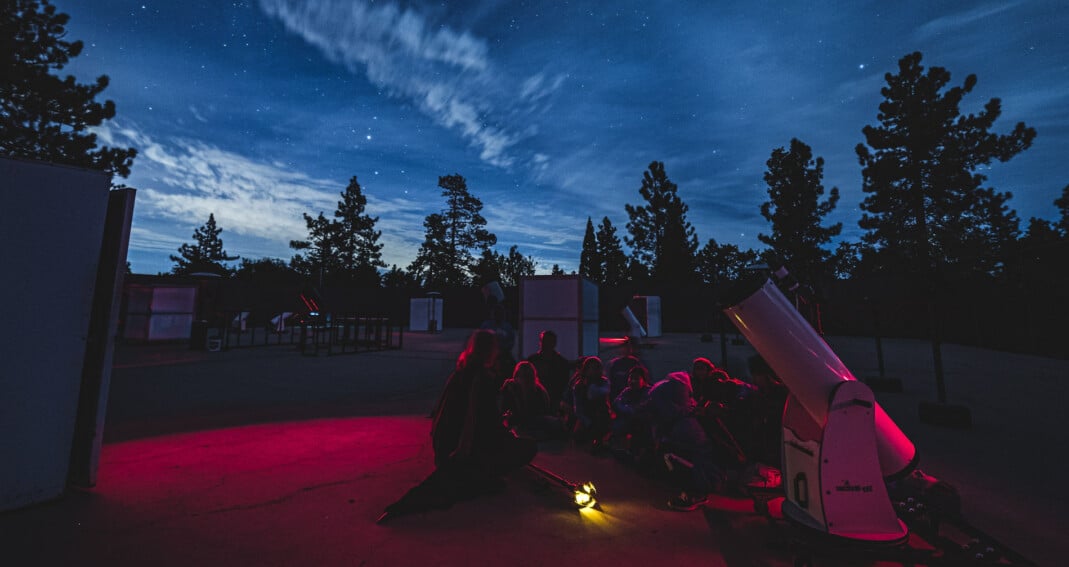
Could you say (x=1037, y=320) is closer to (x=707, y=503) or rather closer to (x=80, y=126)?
(x=707, y=503)

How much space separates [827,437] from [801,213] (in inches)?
1459

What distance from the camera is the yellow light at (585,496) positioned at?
3.33 m

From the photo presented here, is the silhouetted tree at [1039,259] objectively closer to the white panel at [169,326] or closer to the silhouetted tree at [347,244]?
the white panel at [169,326]

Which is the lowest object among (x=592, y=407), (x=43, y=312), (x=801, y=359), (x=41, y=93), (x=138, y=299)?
(x=592, y=407)

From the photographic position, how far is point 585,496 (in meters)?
3.33

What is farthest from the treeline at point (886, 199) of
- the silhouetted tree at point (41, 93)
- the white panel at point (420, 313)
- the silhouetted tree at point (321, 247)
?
the silhouetted tree at point (321, 247)

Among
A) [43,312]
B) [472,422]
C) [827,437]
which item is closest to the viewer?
[827,437]

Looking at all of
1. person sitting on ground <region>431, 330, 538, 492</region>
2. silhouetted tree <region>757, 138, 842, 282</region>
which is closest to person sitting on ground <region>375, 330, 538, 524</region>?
person sitting on ground <region>431, 330, 538, 492</region>

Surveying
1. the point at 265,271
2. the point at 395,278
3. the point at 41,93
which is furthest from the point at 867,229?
the point at 265,271

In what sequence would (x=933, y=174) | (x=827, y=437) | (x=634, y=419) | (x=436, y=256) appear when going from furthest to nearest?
(x=436, y=256) → (x=933, y=174) → (x=634, y=419) → (x=827, y=437)

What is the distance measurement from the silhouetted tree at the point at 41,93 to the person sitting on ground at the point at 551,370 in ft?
65.3

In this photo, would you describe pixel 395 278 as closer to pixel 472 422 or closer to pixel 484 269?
pixel 484 269

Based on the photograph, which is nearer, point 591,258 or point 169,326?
point 169,326

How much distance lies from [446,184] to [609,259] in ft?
76.0
